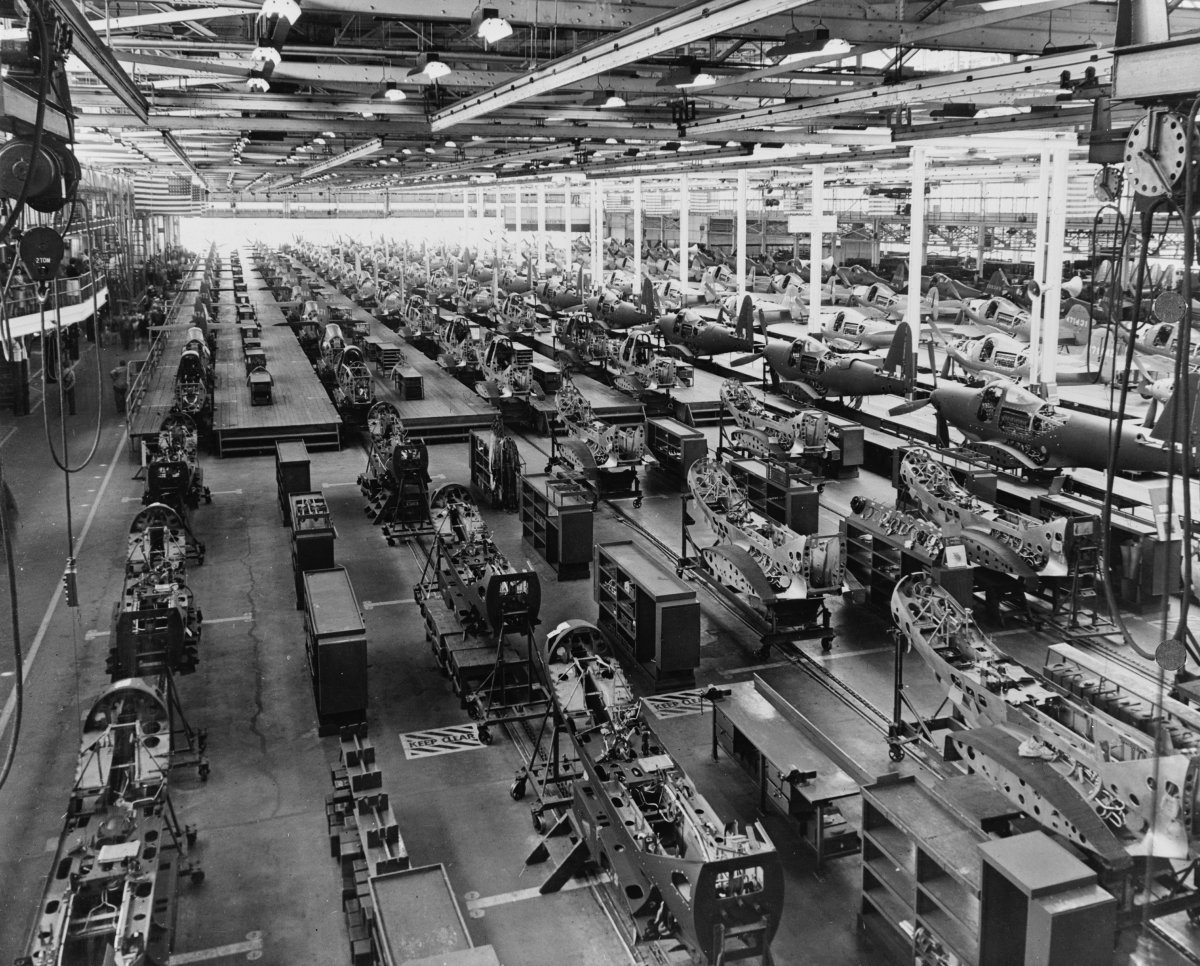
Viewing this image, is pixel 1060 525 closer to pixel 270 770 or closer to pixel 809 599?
pixel 809 599

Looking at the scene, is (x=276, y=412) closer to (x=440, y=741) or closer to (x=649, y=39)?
(x=440, y=741)

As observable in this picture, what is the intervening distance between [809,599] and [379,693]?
596cm

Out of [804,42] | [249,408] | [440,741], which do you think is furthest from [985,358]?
[440,741]

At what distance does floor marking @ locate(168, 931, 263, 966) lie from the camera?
9.57m

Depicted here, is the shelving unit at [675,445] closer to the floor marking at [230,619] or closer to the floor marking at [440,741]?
the floor marking at [230,619]

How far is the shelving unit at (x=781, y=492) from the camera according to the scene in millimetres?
20297

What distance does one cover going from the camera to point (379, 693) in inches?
589

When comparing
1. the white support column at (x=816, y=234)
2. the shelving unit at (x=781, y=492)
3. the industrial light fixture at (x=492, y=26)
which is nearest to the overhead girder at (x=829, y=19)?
the industrial light fixture at (x=492, y=26)

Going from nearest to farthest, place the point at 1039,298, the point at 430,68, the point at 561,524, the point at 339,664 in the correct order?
the point at 339,664, the point at 430,68, the point at 561,524, the point at 1039,298

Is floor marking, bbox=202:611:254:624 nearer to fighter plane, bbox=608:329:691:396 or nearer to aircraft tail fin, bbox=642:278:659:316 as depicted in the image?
fighter plane, bbox=608:329:691:396

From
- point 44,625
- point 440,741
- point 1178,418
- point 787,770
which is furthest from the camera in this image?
point 44,625

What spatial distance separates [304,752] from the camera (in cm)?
1326

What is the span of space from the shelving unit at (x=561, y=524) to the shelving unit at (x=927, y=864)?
9971mm

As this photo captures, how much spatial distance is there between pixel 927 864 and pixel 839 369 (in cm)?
2082
